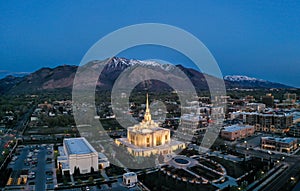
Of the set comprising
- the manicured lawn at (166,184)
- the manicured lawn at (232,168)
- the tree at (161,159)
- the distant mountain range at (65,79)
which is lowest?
the manicured lawn at (166,184)

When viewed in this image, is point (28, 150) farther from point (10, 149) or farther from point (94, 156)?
point (94, 156)

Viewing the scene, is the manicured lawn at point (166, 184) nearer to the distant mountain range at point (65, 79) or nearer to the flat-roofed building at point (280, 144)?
the flat-roofed building at point (280, 144)

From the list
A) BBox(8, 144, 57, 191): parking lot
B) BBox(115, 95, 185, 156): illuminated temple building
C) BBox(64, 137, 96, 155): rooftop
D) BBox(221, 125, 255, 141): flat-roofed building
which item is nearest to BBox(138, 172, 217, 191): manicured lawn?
BBox(115, 95, 185, 156): illuminated temple building

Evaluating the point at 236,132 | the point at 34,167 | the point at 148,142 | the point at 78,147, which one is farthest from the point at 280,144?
the point at 34,167

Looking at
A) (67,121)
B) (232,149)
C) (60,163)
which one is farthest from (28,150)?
(232,149)

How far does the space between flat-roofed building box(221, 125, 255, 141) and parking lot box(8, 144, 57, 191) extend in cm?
1415

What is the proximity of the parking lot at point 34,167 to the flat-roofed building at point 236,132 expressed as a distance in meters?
14.1

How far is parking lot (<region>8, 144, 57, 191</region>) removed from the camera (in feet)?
44.3

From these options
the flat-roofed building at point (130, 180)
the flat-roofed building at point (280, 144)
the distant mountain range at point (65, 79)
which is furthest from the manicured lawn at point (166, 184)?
the distant mountain range at point (65, 79)

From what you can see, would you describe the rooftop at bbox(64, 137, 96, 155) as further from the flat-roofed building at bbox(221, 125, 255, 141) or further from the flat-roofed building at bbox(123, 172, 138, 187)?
the flat-roofed building at bbox(221, 125, 255, 141)

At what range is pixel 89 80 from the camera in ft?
291

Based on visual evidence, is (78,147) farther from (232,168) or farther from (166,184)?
(232,168)

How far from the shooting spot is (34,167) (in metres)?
16.0

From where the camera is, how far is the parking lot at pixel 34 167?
13500mm
